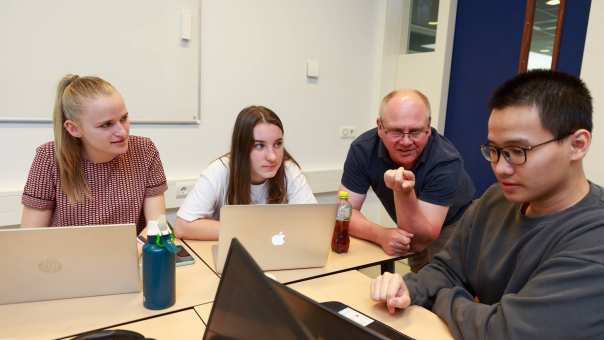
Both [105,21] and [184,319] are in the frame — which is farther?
[105,21]

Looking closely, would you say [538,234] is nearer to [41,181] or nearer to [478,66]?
[41,181]

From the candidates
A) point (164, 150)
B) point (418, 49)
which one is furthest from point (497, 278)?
point (418, 49)

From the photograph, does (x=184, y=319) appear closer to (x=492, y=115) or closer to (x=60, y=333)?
(x=60, y=333)

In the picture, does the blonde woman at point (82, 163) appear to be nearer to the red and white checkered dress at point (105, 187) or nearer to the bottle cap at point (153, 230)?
the red and white checkered dress at point (105, 187)

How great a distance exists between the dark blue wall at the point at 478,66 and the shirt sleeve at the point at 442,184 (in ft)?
4.45

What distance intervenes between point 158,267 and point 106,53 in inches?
70.8

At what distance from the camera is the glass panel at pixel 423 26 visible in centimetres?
321

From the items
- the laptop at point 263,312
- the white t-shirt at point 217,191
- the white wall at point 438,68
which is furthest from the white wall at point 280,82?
the laptop at point 263,312

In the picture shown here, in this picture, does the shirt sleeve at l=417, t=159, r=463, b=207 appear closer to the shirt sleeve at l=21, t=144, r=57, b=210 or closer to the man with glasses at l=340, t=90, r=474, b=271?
the man with glasses at l=340, t=90, r=474, b=271

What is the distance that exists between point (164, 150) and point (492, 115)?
83.7 inches

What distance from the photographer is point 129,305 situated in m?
1.04

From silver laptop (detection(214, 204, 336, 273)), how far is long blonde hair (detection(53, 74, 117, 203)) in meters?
0.62

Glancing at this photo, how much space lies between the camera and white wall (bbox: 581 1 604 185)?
208 cm

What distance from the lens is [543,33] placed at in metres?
2.53
